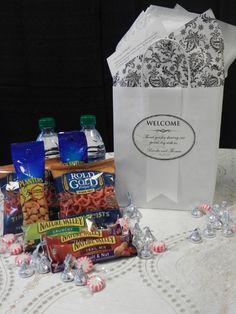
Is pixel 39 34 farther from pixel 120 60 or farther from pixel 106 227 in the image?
pixel 106 227

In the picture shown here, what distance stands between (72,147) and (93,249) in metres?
0.23

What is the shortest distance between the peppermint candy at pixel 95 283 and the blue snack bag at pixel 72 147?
262 mm

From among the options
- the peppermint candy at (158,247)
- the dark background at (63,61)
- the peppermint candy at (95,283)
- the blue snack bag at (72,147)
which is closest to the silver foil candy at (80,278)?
the peppermint candy at (95,283)

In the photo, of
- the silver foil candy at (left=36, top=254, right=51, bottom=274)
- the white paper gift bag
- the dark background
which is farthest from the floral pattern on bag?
the dark background

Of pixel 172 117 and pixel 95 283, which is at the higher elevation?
pixel 172 117

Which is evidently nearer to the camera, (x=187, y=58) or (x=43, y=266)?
(x=43, y=266)

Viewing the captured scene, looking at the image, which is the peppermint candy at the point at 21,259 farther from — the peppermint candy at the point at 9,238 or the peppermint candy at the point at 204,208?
the peppermint candy at the point at 204,208

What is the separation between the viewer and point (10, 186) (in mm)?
754

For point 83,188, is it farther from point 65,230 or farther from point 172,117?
point 172,117

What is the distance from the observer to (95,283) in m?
0.58

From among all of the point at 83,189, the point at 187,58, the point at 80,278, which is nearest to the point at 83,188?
the point at 83,189

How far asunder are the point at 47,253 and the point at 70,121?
1.24 m

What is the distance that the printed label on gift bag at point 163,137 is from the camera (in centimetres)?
78

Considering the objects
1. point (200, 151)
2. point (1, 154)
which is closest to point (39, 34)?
point (1, 154)
